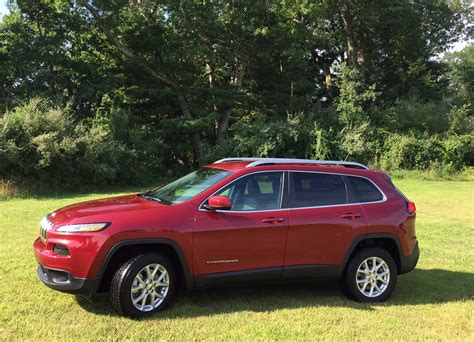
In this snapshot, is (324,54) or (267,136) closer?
(267,136)

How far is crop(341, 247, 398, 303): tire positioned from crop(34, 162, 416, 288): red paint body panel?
10.2 inches

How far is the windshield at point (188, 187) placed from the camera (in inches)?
224

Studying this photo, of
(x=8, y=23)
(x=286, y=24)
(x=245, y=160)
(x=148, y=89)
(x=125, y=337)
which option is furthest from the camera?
(x=286, y=24)

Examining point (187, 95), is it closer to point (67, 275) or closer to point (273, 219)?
point (273, 219)

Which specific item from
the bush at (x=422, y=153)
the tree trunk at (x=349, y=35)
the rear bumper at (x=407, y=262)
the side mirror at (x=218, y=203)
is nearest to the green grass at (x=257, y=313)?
the rear bumper at (x=407, y=262)

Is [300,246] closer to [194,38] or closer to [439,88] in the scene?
[194,38]

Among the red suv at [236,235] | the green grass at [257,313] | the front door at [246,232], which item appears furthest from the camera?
the front door at [246,232]

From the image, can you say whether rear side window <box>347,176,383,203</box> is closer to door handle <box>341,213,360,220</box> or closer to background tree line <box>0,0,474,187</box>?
door handle <box>341,213,360,220</box>

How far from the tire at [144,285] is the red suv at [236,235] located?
0.03 feet

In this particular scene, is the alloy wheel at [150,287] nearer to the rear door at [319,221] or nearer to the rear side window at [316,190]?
the rear door at [319,221]

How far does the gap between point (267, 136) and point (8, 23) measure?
14357mm

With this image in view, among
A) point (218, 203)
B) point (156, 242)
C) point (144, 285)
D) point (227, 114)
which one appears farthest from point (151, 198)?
point (227, 114)

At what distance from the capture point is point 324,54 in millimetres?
40375

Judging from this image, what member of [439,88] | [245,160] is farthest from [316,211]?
[439,88]
